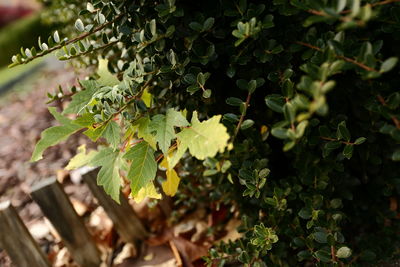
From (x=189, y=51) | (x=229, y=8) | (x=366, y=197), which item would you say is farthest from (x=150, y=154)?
(x=366, y=197)

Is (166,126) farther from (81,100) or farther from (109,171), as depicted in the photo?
(81,100)

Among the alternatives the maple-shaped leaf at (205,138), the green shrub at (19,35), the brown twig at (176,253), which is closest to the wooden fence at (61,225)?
the brown twig at (176,253)

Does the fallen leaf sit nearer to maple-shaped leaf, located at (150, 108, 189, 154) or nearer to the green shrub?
maple-shaped leaf, located at (150, 108, 189, 154)

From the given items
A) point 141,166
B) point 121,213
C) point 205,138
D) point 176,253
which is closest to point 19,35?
point 121,213

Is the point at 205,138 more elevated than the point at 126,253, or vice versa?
the point at 205,138

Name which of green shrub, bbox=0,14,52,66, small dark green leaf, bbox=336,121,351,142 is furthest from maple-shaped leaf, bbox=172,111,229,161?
green shrub, bbox=0,14,52,66

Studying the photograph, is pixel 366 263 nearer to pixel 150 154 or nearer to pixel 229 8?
pixel 150 154
